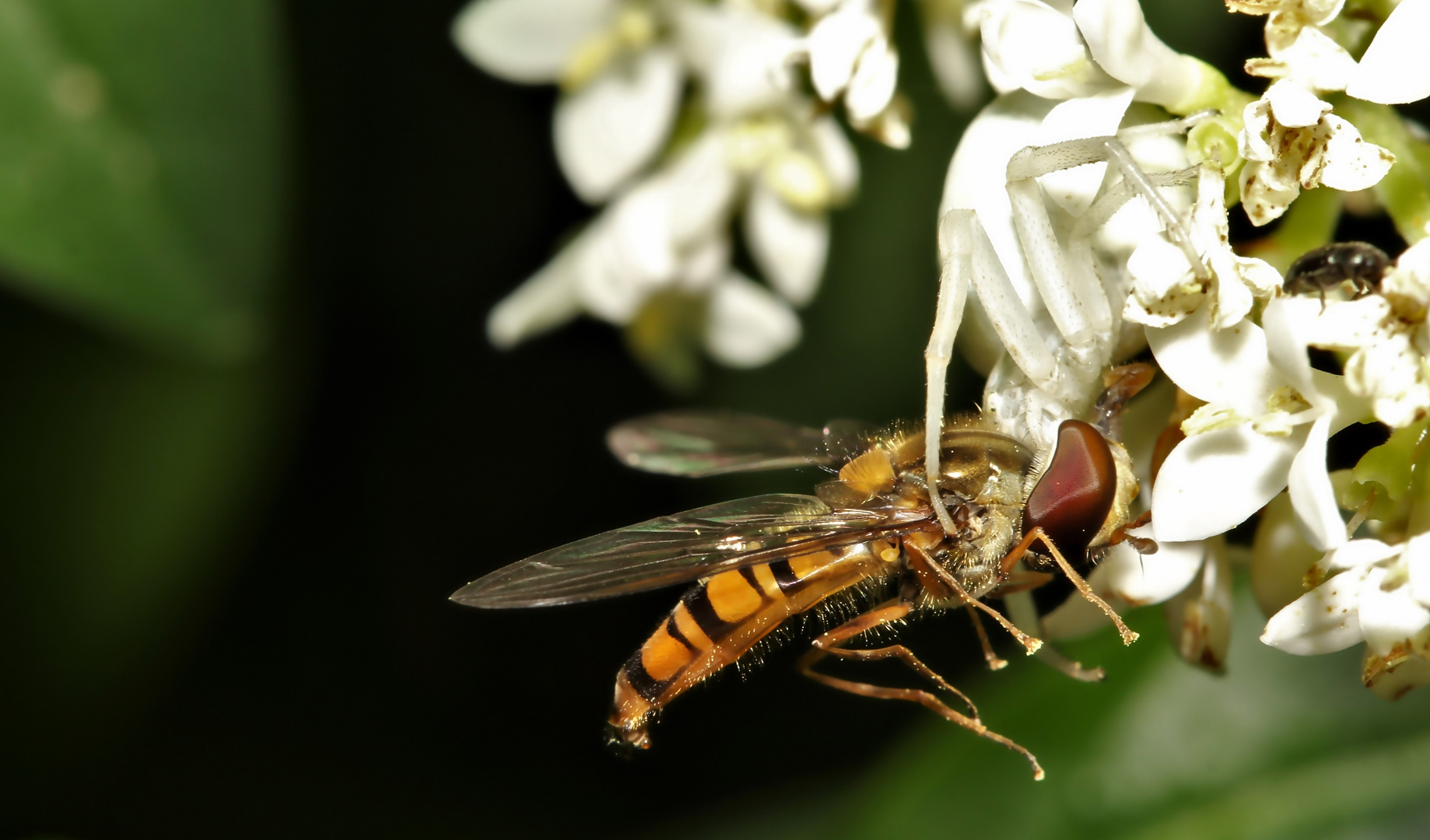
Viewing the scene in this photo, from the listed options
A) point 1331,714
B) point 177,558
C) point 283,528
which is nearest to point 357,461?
point 283,528

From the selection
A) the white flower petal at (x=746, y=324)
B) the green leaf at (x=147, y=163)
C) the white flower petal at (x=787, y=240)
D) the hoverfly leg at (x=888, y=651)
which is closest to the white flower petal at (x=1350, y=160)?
the hoverfly leg at (x=888, y=651)

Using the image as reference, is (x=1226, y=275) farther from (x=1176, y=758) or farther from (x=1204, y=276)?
(x=1176, y=758)

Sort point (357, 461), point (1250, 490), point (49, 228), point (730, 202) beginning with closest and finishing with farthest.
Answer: point (1250, 490), point (49, 228), point (730, 202), point (357, 461)

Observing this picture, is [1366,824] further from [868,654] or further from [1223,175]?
[1223,175]

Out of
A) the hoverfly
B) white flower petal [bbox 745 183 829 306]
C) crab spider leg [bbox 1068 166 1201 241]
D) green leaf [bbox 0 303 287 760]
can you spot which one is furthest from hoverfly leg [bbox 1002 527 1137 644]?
green leaf [bbox 0 303 287 760]

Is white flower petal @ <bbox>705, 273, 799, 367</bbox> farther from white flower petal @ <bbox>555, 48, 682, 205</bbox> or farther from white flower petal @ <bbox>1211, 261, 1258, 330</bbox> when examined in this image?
white flower petal @ <bbox>1211, 261, 1258, 330</bbox>

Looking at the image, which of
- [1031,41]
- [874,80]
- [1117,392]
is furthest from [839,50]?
[1117,392]
